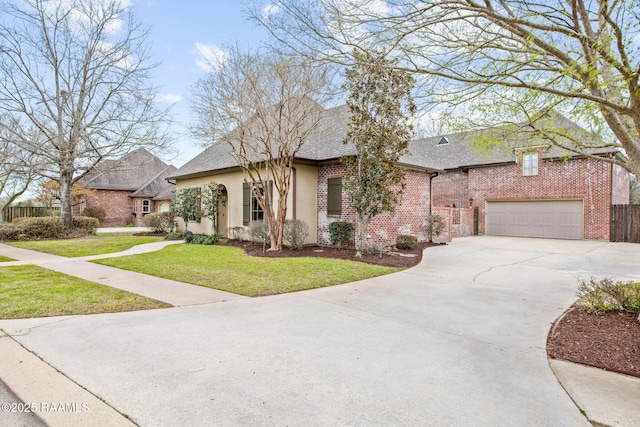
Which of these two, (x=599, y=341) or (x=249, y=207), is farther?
(x=249, y=207)

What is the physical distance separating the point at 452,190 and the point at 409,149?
30.0 ft

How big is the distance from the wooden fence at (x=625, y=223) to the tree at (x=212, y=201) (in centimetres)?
1856

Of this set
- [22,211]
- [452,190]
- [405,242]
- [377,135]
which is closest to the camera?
[377,135]

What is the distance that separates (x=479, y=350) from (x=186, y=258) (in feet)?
27.8

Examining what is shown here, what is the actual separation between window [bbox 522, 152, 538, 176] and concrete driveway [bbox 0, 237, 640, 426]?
15.1 m

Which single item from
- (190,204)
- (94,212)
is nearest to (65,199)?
(190,204)

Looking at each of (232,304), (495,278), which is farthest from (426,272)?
(232,304)

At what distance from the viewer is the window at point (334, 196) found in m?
13.0

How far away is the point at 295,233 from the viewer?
1223cm

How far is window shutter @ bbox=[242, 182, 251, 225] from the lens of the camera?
48.0 ft

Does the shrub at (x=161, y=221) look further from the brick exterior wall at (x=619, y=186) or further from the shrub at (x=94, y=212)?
the brick exterior wall at (x=619, y=186)

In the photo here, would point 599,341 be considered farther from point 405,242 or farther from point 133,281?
point 405,242

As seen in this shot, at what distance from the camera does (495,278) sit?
823cm

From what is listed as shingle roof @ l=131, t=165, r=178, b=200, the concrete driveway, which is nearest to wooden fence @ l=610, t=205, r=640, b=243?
the concrete driveway
